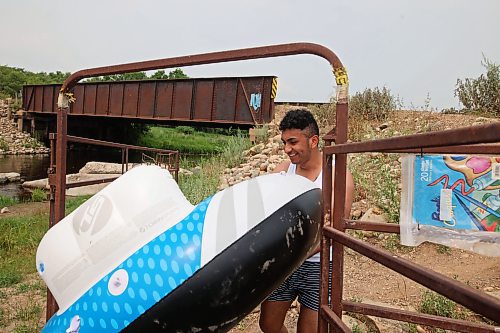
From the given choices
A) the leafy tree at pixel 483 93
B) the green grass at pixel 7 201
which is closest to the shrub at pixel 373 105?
the leafy tree at pixel 483 93

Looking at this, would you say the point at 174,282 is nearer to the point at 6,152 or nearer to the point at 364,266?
the point at 364,266

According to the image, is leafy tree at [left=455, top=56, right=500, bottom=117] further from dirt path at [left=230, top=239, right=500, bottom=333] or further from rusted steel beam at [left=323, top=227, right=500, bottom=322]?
rusted steel beam at [left=323, top=227, right=500, bottom=322]

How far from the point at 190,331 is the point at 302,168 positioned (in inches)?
47.6

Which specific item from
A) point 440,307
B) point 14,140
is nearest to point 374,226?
point 440,307

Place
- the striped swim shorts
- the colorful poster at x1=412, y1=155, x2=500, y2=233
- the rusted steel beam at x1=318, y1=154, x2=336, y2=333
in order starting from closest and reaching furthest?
the rusted steel beam at x1=318, y1=154, x2=336, y2=333, the colorful poster at x1=412, y1=155, x2=500, y2=233, the striped swim shorts

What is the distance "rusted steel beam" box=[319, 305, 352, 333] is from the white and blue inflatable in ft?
0.85

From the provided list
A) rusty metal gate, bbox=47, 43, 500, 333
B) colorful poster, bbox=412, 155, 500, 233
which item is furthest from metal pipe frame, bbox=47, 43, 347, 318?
colorful poster, bbox=412, 155, 500, 233

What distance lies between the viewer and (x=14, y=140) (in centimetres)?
2527

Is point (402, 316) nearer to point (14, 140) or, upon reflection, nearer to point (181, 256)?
point (181, 256)

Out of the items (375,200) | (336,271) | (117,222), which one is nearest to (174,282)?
(117,222)

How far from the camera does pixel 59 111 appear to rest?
2254 millimetres

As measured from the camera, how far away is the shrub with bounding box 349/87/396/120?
9570 mm

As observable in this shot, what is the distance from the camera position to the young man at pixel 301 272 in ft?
6.75

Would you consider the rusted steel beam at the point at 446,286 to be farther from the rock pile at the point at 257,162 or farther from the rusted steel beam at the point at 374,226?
the rock pile at the point at 257,162
